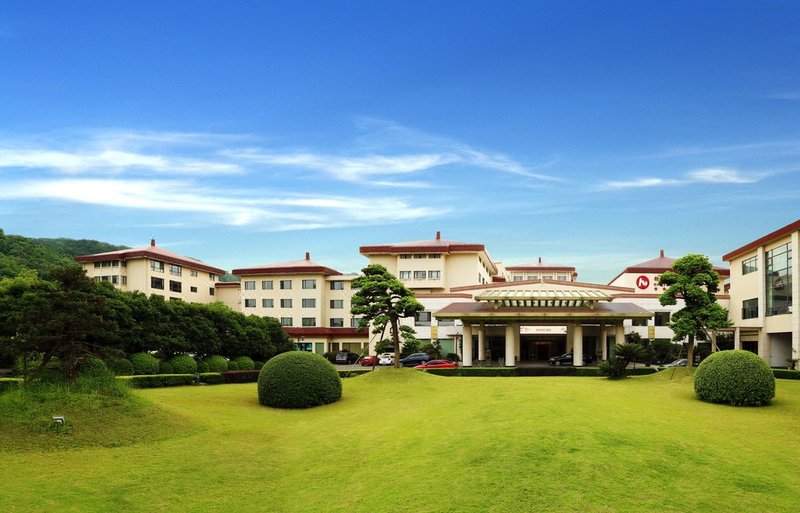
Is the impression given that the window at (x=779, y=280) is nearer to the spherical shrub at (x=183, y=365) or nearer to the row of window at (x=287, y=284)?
Result: the spherical shrub at (x=183, y=365)

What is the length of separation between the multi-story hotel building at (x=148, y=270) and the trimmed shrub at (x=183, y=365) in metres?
33.0

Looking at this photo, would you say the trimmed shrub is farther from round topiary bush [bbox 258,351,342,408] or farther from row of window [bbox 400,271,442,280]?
row of window [bbox 400,271,442,280]

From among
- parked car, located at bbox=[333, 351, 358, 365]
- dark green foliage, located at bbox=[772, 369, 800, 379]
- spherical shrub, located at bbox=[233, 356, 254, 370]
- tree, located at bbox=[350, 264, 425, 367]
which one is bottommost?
parked car, located at bbox=[333, 351, 358, 365]

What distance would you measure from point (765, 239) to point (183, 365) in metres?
38.8

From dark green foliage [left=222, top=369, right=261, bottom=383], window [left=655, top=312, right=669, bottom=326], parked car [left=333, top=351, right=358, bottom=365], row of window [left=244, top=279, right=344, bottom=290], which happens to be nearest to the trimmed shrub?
dark green foliage [left=222, top=369, right=261, bottom=383]

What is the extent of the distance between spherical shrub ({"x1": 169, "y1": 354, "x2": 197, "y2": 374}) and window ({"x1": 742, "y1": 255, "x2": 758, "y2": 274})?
3994 cm

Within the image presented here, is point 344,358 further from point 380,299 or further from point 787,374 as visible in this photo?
point 787,374

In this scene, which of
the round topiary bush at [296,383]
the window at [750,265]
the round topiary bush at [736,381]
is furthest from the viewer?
the window at [750,265]

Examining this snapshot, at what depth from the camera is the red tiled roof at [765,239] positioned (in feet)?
128

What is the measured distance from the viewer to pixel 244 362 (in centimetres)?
4528

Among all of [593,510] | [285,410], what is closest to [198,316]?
[285,410]

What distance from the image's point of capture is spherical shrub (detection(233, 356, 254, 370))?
44.8 metres

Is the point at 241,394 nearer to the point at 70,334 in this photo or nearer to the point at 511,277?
the point at 70,334

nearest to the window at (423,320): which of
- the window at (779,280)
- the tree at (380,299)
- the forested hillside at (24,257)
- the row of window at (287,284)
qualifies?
the row of window at (287,284)
